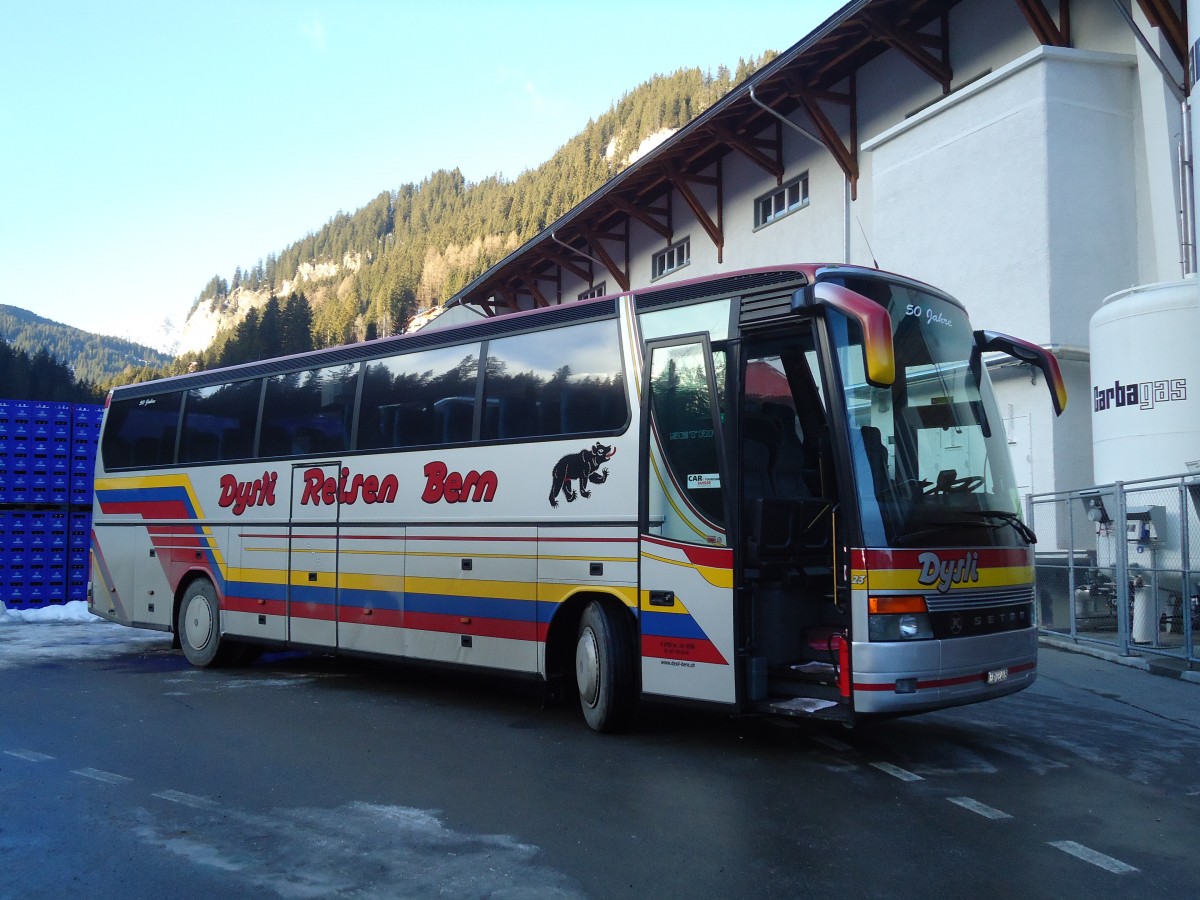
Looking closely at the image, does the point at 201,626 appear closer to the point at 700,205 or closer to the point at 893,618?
the point at 893,618

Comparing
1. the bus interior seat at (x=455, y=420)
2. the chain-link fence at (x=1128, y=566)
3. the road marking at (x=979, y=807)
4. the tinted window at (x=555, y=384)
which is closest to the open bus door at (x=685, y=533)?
the tinted window at (x=555, y=384)

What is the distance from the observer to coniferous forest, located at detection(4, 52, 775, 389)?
90.2 metres

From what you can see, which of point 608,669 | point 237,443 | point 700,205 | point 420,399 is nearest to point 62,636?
point 237,443

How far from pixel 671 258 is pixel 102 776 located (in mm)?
23728

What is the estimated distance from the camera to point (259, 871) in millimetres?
4859

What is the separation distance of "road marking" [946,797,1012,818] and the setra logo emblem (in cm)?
125

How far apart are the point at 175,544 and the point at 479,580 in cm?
516

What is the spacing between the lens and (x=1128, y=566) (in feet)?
40.4

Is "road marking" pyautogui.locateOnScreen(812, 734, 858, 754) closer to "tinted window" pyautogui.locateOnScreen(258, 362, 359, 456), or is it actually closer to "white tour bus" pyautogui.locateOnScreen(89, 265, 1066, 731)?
"white tour bus" pyautogui.locateOnScreen(89, 265, 1066, 731)

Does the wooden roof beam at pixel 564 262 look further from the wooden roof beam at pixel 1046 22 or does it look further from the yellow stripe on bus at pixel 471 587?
the yellow stripe on bus at pixel 471 587

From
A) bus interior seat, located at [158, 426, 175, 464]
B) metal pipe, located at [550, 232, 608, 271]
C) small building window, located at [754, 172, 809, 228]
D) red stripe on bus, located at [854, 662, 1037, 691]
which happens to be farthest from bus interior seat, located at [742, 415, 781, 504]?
metal pipe, located at [550, 232, 608, 271]

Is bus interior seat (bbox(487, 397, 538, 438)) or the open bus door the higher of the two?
bus interior seat (bbox(487, 397, 538, 438))

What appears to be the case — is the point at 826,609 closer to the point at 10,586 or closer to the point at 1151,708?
the point at 1151,708

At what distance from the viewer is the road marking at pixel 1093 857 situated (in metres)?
4.97
